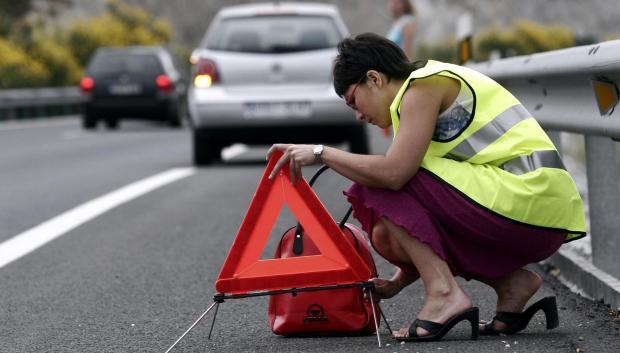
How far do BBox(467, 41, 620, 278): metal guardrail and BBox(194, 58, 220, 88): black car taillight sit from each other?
716cm

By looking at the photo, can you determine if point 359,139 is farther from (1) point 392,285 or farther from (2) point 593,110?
(1) point 392,285

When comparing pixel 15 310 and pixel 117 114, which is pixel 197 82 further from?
pixel 117 114

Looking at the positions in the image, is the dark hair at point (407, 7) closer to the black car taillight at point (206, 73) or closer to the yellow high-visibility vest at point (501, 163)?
the black car taillight at point (206, 73)

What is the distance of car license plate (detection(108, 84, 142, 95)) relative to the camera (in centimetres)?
2716

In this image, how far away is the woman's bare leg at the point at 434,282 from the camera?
4613 mm

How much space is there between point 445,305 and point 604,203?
1.38m

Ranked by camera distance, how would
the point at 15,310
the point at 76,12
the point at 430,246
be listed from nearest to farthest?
1. the point at 430,246
2. the point at 15,310
3. the point at 76,12

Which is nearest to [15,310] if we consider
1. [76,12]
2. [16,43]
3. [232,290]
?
[232,290]

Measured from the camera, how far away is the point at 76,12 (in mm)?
95375

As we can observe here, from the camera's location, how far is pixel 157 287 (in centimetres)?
628

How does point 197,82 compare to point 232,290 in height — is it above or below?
below

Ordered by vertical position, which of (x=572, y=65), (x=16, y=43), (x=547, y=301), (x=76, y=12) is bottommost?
(x=76, y=12)

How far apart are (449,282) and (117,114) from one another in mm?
23191

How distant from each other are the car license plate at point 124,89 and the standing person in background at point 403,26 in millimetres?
13764
